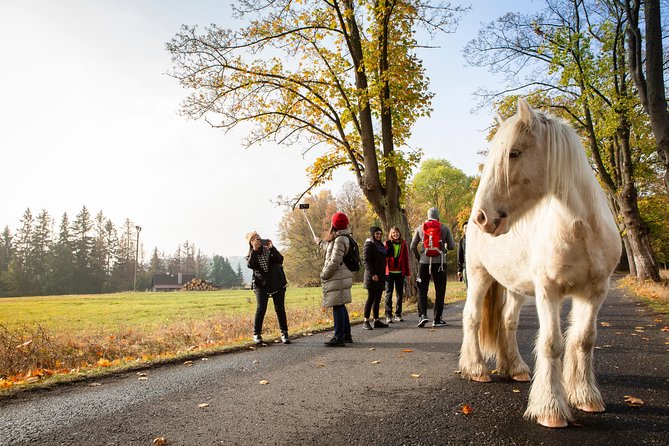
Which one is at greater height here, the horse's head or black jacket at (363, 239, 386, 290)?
the horse's head

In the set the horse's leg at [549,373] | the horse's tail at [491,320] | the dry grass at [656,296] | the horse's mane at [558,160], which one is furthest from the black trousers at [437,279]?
the horse's mane at [558,160]

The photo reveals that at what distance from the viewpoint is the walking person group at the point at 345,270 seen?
7.61 m

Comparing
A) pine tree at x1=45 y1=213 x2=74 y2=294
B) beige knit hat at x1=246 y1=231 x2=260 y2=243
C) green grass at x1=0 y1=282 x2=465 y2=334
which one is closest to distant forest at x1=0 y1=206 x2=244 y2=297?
pine tree at x1=45 y1=213 x2=74 y2=294

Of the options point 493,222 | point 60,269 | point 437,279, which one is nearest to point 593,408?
point 493,222

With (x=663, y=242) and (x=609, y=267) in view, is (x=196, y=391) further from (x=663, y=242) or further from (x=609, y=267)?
(x=663, y=242)

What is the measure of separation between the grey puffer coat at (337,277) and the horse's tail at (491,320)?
9.71 ft

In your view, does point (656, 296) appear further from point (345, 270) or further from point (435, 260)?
point (345, 270)

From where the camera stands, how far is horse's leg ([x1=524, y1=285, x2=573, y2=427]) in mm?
3277

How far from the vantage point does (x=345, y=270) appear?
7.77 meters

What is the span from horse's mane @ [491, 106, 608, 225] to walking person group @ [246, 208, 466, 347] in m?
4.60

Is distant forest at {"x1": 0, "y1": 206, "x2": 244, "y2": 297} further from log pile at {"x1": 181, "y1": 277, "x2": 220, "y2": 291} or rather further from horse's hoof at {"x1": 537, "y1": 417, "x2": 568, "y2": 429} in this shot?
horse's hoof at {"x1": 537, "y1": 417, "x2": 568, "y2": 429}

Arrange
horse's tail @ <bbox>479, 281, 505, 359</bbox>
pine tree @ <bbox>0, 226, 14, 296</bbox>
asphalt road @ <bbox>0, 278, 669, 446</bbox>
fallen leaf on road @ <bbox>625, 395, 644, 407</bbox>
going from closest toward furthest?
1. asphalt road @ <bbox>0, 278, 669, 446</bbox>
2. fallen leaf on road @ <bbox>625, 395, 644, 407</bbox>
3. horse's tail @ <bbox>479, 281, 505, 359</bbox>
4. pine tree @ <bbox>0, 226, 14, 296</bbox>

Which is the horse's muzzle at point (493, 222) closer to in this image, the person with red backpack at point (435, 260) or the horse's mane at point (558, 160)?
the horse's mane at point (558, 160)

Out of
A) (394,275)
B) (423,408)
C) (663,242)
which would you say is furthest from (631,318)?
(663,242)
